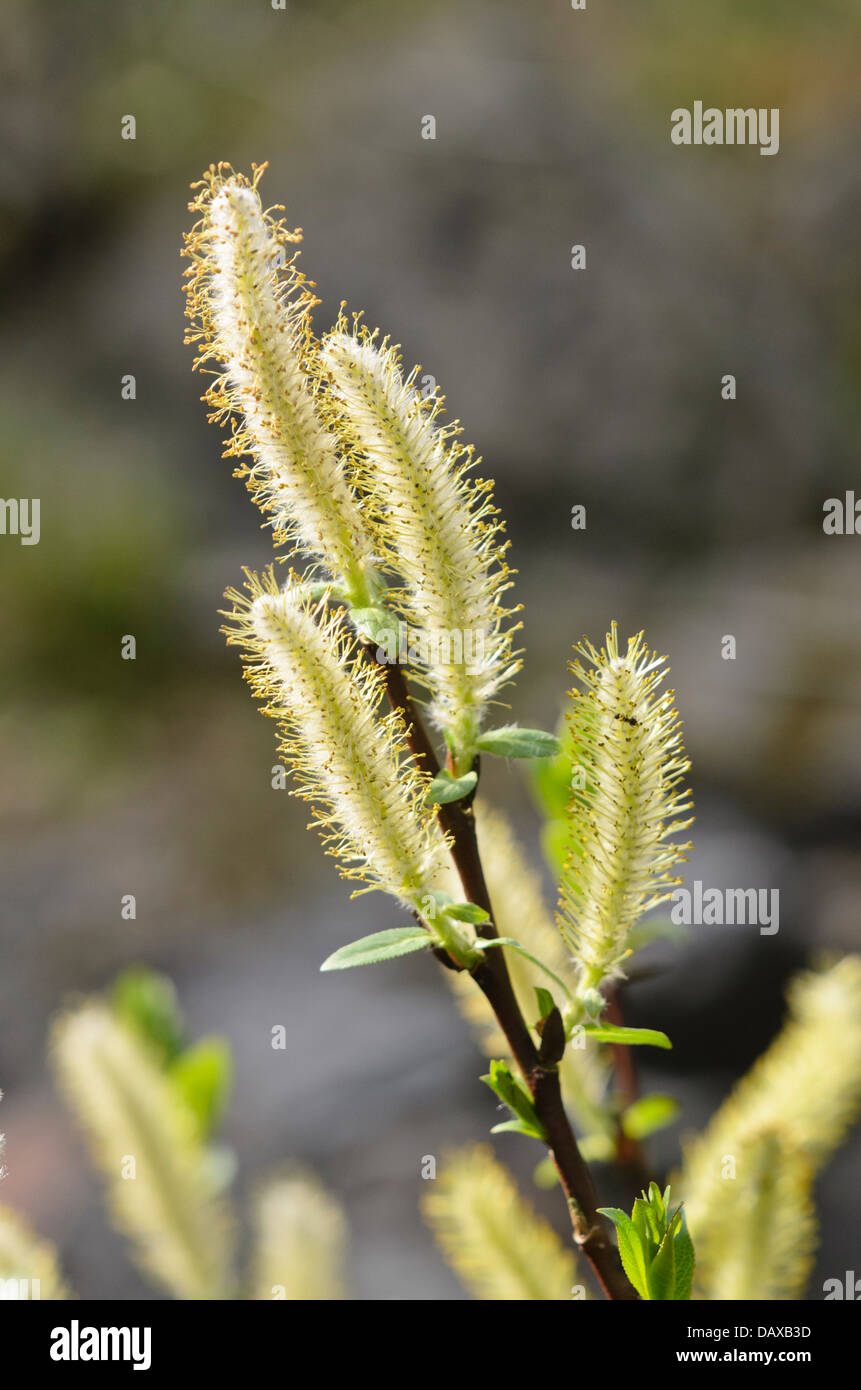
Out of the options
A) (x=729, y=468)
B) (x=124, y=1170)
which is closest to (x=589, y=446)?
(x=729, y=468)

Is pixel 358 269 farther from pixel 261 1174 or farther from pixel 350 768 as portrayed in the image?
pixel 350 768

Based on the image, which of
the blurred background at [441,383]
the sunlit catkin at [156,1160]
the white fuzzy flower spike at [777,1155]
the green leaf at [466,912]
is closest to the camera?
the green leaf at [466,912]

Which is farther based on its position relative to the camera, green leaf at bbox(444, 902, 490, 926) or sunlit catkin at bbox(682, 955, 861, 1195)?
sunlit catkin at bbox(682, 955, 861, 1195)

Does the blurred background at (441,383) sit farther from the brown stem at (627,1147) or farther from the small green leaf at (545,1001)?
the small green leaf at (545,1001)

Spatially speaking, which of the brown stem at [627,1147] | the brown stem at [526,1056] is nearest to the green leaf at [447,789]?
the brown stem at [526,1056]

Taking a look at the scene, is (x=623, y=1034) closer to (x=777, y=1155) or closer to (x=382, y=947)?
(x=382, y=947)

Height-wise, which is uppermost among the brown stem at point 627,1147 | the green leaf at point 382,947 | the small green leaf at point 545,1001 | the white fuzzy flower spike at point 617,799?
the white fuzzy flower spike at point 617,799

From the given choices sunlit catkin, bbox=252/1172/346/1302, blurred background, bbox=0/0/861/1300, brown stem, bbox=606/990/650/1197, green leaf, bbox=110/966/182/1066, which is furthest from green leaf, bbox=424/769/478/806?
blurred background, bbox=0/0/861/1300

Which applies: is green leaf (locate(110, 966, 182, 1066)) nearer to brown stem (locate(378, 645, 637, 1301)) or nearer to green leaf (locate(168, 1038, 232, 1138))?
green leaf (locate(168, 1038, 232, 1138))
